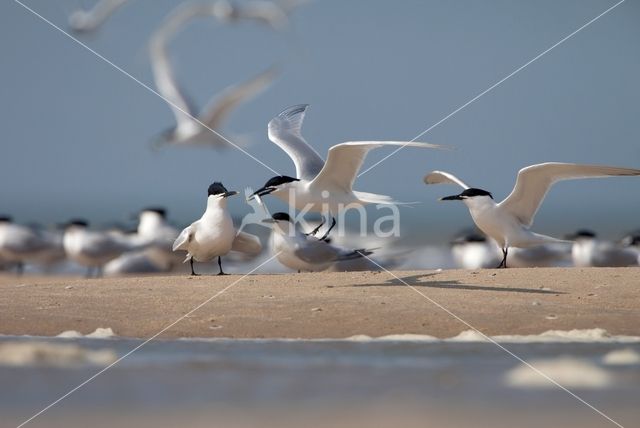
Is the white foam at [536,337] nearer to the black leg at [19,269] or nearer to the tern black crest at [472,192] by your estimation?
the tern black crest at [472,192]

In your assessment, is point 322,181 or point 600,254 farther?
point 600,254

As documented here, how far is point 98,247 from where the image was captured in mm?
13156

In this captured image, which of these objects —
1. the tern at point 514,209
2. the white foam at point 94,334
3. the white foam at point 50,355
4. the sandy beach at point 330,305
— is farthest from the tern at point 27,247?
the white foam at point 50,355

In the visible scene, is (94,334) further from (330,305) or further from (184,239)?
(184,239)

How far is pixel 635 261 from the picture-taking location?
47.0ft

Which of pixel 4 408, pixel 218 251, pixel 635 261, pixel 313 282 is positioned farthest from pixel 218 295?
pixel 635 261

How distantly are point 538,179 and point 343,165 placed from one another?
5.42 feet

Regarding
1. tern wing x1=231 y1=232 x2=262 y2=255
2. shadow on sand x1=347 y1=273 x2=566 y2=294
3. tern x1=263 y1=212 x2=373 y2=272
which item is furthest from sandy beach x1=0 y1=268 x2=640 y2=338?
tern wing x1=231 y1=232 x2=262 y2=255

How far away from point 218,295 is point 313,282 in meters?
0.82

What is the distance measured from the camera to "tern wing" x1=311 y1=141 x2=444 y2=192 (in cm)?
940

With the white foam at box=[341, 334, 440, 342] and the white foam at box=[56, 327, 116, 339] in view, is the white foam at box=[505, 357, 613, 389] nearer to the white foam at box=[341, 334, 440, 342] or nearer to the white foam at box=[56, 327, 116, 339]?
the white foam at box=[341, 334, 440, 342]

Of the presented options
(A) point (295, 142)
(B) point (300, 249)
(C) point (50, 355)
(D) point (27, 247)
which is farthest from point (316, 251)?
(D) point (27, 247)

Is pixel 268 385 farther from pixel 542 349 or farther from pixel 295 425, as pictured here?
pixel 542 349

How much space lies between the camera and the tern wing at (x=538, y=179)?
9062 mm
